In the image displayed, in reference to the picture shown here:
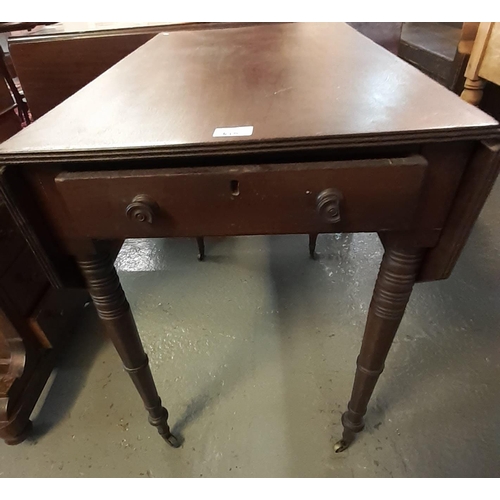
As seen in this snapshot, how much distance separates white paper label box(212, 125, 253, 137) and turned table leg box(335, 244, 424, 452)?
28 centimetres

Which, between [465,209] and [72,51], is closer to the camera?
[465,209]

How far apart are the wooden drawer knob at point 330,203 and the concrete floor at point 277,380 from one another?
634 millimetres

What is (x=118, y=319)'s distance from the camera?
0.69 meters

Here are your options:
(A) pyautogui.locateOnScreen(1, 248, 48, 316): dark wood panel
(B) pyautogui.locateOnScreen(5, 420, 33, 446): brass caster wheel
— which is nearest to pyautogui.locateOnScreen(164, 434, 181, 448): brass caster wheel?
(B) pyautogui.locateOnScreen(5, 420, 33, 446): brass caster wheel

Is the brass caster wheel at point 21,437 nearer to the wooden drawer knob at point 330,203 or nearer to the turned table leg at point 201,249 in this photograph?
the turned table leg at point 201,249

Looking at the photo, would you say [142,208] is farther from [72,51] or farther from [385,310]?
[72,51]

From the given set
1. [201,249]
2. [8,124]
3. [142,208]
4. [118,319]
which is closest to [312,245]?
[201,249]

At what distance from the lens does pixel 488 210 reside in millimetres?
1617

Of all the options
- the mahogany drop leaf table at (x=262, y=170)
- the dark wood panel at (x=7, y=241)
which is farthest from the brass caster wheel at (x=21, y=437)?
the mahogany drop leaf table at (x=262, y=170)

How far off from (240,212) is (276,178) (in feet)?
0.23

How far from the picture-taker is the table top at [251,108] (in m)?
0.47

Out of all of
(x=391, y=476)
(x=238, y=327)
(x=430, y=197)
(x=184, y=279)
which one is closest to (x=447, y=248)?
(x=430, y=197)

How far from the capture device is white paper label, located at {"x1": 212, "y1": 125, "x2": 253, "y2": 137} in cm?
48

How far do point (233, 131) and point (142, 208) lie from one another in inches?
5.8
